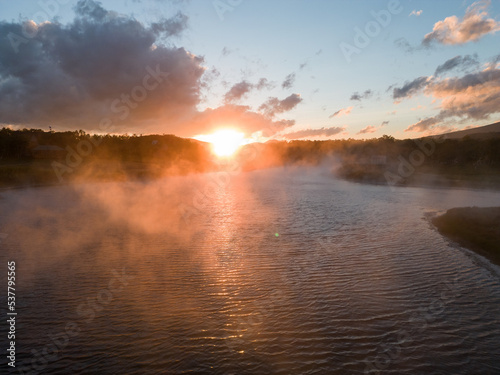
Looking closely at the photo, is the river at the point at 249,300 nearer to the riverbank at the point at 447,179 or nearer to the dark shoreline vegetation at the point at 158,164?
the riverbank at the point at 447,179

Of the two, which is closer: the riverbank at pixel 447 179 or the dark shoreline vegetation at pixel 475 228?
the dark shoreline vegetation at pixel 475 228

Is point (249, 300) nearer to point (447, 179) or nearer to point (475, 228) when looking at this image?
point (475, 228)

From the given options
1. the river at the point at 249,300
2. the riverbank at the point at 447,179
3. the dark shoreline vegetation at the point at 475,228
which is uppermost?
the riverbank at the point at 447,179

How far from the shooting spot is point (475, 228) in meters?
22.0

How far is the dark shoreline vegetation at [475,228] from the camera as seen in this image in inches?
727

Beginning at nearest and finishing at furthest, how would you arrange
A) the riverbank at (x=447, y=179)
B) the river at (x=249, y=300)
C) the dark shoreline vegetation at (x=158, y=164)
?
the river at (x=249, y=300) → the riverbank at (x=447, y=179) → the dark shoreline vegetation at (x=158, y=164)

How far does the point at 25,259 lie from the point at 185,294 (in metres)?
9.36

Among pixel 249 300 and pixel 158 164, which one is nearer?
pixel 249 300

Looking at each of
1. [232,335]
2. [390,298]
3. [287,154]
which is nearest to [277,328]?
[232,335]

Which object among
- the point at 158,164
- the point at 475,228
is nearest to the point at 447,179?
the point at 475,228

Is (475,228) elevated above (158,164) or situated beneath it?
situated beneath

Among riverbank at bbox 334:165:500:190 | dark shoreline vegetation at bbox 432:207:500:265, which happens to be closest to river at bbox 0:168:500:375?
dark shoreline vegetation at bbox 432:207:500:265

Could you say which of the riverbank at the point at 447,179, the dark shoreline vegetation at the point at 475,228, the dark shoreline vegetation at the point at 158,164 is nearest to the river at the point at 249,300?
the dark shoreline vegetation at the point at 475,228

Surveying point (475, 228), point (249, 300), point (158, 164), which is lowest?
point (249, 300)
